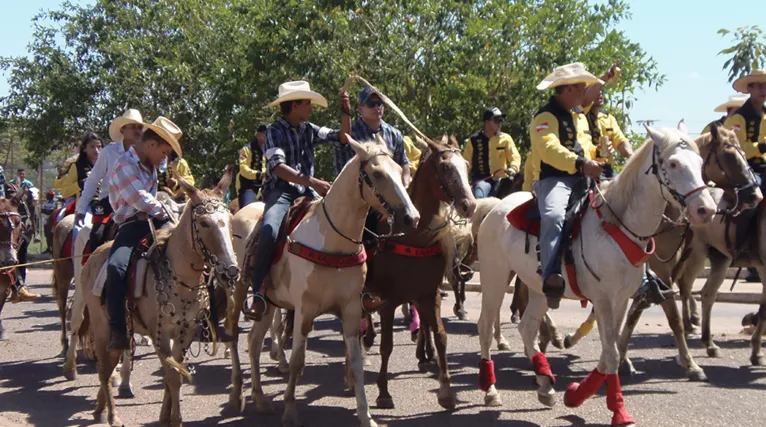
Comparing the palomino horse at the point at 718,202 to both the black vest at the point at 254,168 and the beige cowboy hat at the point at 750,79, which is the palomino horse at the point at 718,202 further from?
the black vest at the point at 254,168

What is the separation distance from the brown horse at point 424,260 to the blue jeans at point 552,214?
2.48 ft

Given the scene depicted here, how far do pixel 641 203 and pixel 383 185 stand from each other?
6.92 ft

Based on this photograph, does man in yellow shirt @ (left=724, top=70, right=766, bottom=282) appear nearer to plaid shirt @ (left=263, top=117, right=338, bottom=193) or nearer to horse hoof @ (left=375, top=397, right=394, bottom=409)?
plaid shirt @ (left=263, top=117, right=338, bottom=193)

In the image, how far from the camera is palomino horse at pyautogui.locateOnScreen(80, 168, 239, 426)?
6.56m

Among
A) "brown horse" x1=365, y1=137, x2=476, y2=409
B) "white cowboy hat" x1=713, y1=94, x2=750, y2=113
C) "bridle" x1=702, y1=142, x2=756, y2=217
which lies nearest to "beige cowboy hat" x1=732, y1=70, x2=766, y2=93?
"white cowboy hat" x1=713, y1=94, x2=750, y2=113

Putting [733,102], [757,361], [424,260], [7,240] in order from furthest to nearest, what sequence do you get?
1. [733,102]
2. [7,240]
3. [757,361]
4. [424,260]

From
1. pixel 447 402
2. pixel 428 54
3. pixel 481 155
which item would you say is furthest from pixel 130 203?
pixel 428 54

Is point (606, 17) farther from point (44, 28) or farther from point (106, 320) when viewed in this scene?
point (44, 28)

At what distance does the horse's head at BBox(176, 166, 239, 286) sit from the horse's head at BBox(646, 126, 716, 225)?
3.36m

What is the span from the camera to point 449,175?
7.62 m

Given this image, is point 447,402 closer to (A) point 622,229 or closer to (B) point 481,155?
(A) point 622,229

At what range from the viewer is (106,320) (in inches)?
291

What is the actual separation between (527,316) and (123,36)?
26.8 metres

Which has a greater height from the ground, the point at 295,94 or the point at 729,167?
the point at 295,94
